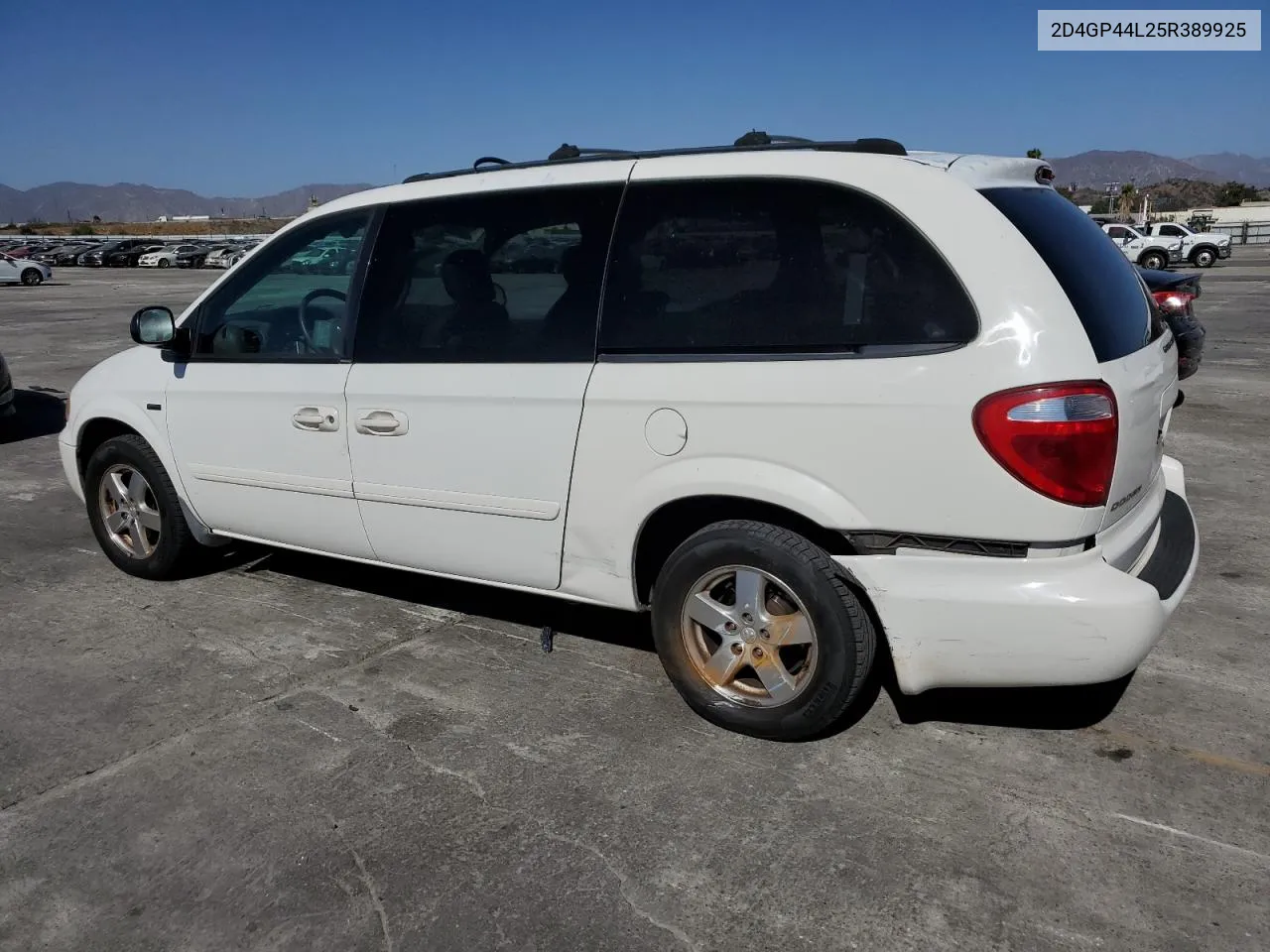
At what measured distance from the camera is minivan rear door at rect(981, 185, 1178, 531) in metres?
2.94

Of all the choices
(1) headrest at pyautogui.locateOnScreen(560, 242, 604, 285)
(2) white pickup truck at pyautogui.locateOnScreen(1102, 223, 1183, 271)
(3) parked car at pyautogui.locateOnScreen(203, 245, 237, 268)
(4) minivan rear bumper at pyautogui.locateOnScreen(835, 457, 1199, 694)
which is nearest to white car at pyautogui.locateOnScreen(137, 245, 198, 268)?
(3) parked car at pyautogui.locateOnScreen(203, 245, 237, 268)

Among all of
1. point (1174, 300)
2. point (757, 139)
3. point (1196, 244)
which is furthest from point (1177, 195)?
point (757, 139)

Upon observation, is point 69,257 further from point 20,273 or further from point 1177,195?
point 1177,195

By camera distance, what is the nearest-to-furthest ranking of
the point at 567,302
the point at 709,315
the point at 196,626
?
the point at 709,315
the point at 567,302
the point at 196,626

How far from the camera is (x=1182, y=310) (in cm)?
839

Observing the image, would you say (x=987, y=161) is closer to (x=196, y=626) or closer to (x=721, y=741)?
(x=721, y=741)

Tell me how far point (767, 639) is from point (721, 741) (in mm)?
396

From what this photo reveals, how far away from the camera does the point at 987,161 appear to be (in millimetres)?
3342

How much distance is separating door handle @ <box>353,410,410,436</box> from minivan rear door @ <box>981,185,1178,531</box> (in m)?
2.14

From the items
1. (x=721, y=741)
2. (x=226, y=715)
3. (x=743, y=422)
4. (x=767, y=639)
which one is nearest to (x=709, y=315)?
(x=743, y=422)

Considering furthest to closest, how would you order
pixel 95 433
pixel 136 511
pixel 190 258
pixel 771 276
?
pixel 190 258
pixel 95 433
pixel 136 511
pixel 771 276

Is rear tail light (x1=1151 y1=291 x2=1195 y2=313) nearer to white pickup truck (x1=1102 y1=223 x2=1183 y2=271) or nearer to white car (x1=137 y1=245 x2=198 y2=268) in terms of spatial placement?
white pickup truck (x1=1102 y1=223 x2=1183 y2=271)

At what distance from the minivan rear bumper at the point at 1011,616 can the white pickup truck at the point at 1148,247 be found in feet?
118

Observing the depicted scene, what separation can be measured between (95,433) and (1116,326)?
457 cm
